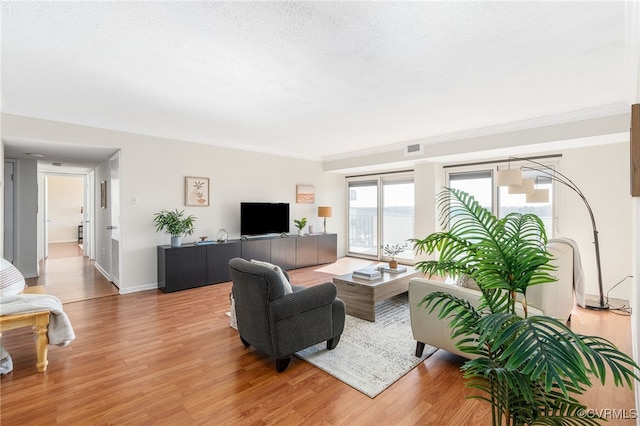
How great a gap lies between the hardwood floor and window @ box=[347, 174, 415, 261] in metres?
4.06

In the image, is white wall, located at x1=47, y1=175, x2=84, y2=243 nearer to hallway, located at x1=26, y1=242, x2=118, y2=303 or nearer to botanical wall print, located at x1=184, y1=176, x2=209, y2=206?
hallway, located at x1=26, y1=242, x2=118, y2=303

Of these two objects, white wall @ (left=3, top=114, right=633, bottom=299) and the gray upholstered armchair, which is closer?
the gray upholstered armchair

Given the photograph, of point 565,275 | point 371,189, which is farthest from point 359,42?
point 371,189

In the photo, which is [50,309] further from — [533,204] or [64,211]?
[64,211]

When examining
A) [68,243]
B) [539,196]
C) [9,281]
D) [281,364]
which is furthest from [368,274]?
[68,243]

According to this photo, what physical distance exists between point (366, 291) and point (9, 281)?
3.60 meters

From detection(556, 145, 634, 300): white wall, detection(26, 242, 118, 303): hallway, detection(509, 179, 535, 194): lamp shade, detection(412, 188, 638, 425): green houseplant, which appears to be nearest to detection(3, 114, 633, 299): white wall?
detection(556, 145, 634, 300): white wall

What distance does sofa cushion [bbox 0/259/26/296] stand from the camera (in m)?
2.91

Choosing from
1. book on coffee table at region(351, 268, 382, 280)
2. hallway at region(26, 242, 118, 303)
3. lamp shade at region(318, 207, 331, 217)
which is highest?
lamp shade at region(318, 207, 331, 217)

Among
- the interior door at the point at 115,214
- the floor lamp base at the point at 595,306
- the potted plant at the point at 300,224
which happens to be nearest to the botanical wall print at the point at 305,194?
the potted plant at the point at 300,224

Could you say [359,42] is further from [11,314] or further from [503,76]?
[11,314]

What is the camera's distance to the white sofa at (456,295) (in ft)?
7.82

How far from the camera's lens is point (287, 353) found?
96.3 inches

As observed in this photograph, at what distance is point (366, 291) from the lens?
3.54 meters
